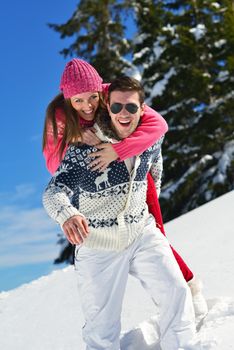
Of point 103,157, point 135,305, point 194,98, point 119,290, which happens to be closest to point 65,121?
point 103,157

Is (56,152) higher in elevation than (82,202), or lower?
higher

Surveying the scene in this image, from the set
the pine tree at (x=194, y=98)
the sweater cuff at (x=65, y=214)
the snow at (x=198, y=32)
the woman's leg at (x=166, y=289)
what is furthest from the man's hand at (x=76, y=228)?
the snow at (x=198, y=32)

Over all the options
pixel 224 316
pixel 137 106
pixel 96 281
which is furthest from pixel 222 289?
pixel 137 106

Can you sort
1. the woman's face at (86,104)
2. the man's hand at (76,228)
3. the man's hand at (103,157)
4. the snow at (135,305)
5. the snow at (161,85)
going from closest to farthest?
the man's hand at (76,228)
the man's hand at (103,157)
the woman's face at (86,104)
the snow at (135,305)
the snow at (161,85)

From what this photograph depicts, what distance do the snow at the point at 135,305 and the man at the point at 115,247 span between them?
0.19 meters

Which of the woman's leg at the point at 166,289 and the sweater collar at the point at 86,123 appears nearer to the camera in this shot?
the woman's leg at the point at 166,289

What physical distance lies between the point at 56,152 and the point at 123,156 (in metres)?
0.33

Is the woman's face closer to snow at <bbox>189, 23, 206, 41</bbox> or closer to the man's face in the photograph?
the man's face

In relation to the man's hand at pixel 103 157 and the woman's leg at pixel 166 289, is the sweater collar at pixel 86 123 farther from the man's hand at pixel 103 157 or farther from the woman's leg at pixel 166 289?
the woman's leg at pixel 166 289

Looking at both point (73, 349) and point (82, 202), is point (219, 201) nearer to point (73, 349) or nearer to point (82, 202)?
point (73, 349)

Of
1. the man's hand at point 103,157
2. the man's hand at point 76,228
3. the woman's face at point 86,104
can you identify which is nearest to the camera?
the man's hand at point 76,228

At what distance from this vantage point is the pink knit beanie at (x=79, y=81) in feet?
7.18

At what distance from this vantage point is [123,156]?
2086 mm

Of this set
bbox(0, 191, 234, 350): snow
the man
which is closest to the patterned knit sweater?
the man
